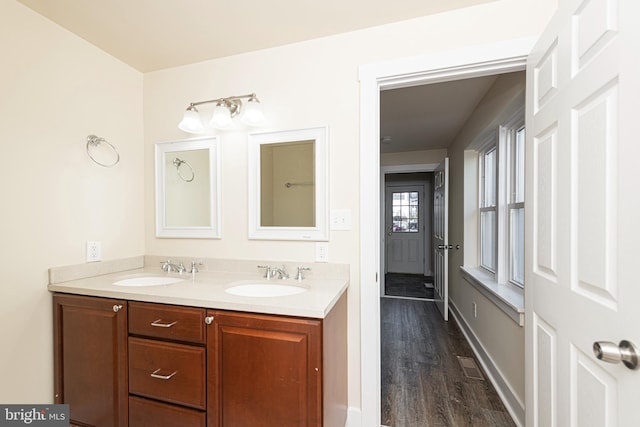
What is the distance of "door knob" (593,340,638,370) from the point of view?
2.07 feet

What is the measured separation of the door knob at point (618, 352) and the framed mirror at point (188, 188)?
6.05 ft

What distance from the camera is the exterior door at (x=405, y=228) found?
20.6 feet

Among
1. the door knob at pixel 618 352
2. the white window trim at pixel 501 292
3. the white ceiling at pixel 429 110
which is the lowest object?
the white window trim at pixel 501 292

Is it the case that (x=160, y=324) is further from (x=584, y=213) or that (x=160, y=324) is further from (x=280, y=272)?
(x=584, y=213)

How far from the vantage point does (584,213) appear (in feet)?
2.75

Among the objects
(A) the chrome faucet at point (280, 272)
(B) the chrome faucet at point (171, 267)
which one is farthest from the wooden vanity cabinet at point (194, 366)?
(B) the chrome faucet at point (171, 267)

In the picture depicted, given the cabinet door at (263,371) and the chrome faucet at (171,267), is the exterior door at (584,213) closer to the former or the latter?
the cabinet door at (263,371)

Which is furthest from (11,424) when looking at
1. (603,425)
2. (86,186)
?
(603,425)

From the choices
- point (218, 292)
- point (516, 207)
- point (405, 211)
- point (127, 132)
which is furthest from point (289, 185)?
point (405, 211)

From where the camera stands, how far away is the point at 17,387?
4.66 ft

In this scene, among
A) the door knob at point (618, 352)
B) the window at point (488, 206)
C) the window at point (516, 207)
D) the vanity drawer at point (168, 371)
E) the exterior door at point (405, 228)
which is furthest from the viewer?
the exterior door at point (405, 228)

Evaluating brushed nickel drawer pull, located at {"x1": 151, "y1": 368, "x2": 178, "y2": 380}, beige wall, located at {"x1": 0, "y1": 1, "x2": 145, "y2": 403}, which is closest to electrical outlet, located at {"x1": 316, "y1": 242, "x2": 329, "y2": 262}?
brushed nickel drawer pull, located at {"x1": 151, "y1": 368, "x2": 178, "y2": 380}

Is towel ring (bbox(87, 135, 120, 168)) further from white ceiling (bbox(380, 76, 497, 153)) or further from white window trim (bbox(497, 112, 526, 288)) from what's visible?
white window trim (bbox(497, 112, 526, 288))

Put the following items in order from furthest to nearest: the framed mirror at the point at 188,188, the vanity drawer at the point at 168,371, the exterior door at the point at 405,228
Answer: the exterior door at the point at 405,228, the framed mirror at the point at 188,188, the vanity drawer at the point at 168,371
